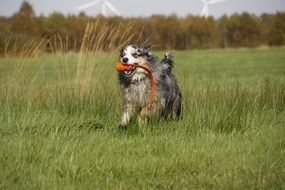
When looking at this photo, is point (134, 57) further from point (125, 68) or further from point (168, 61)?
point (168, 61)

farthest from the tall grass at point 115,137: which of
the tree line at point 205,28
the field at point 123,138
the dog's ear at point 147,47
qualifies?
the tree line at point 205,28

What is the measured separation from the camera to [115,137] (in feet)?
22.1

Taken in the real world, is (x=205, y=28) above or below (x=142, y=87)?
above

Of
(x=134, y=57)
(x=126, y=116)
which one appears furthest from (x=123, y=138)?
(x=134, y=57)

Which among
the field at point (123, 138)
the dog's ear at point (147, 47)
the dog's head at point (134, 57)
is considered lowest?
the field at point (123, 138)

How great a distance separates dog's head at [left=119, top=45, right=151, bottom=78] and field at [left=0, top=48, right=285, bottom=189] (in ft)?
2.48

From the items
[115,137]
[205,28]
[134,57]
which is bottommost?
[115,137]

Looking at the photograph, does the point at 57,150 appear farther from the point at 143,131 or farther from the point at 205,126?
the point at 205,126

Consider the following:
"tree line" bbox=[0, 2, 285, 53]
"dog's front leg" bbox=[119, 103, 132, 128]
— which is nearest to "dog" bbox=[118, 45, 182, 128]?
"dog's front leg" bbox=[119, 103, 132, 128]

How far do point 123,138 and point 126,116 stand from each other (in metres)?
1.12

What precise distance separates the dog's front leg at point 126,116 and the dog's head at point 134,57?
1.56 feet

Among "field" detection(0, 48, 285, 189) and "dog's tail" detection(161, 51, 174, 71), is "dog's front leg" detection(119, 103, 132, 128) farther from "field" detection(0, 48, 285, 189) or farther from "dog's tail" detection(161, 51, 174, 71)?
"dog's tail" detection(161, 51, 174, 71)

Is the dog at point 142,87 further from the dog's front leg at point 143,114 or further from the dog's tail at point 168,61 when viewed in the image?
the dog's tail at point 168,61

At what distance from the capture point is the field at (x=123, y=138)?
5.10m
